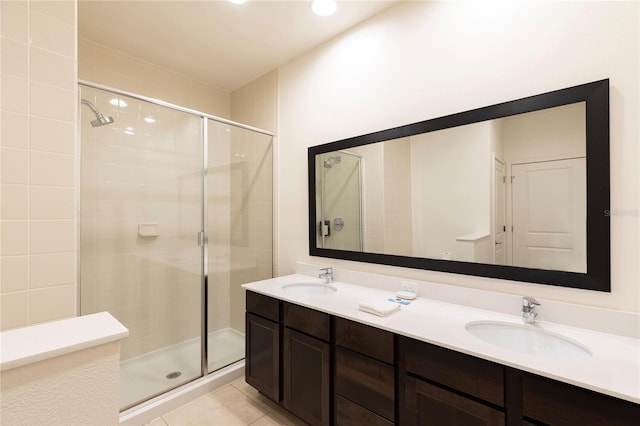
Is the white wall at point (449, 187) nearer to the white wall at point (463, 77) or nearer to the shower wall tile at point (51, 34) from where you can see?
the white wall at point (463, 77)

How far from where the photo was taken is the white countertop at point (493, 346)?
0.91 meters

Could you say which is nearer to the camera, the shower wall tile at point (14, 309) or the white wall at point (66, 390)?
the white wall at point (66, 390)

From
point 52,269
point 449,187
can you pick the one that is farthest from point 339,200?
point 52,269

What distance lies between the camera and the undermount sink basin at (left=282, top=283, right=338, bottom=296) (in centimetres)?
214

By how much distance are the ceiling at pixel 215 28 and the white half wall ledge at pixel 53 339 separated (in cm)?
201

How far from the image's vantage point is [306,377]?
1688 millimetres

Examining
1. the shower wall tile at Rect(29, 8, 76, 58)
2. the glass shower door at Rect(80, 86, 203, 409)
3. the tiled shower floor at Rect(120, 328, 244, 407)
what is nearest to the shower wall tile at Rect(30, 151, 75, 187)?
the shower wall tile at Rect(29, 8, 76, 58)

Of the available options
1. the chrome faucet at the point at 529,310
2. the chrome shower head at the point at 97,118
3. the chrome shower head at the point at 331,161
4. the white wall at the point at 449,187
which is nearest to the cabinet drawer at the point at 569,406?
the chrome faucet at the point at 529,310

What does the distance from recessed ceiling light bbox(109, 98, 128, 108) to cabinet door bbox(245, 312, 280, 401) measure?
1760 millimetres

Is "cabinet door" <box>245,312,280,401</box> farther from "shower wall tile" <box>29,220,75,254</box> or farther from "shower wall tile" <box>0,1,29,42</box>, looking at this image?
"shower wall tile" <box>0,1,29,42</box>

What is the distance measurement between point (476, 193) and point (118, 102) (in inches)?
96.9

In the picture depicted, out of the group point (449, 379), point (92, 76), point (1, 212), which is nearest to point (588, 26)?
point (449, 379)

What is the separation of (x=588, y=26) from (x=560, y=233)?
0.91m

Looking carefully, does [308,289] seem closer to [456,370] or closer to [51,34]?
[456,370]
